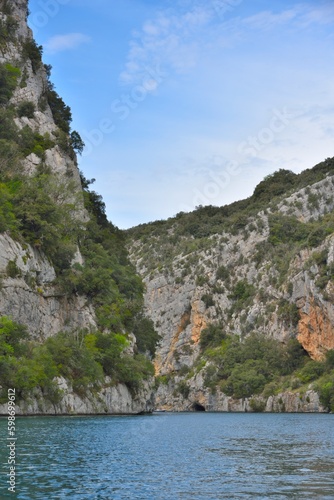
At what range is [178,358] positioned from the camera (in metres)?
181

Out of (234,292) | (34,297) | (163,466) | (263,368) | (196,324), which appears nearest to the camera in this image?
(163,466)

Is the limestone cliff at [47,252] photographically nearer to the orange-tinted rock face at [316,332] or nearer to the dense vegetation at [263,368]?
the dense vegetation at [263,368]

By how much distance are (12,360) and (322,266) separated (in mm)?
90619

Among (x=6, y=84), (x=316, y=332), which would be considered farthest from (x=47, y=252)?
(x=316, y=332)

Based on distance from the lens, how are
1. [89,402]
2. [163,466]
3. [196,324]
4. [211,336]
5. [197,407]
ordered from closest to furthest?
[163,466] < [89,402] < [197,407] < [211,336] < [196,324]

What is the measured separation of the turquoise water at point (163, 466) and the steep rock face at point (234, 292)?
9936 cm

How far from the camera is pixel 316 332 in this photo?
140 meters

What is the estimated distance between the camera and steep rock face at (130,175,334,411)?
491 ft

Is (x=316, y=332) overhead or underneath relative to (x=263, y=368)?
overhead

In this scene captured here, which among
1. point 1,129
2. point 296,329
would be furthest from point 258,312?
point 1,129

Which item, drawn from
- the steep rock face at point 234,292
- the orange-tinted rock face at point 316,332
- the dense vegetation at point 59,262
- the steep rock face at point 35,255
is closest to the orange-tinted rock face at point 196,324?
the steep rock face at point 234,292

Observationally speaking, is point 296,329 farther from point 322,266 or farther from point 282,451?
point 282,451

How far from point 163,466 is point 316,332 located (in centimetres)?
11023

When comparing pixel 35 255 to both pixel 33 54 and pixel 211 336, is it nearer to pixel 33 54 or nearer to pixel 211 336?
pixel 33 54
